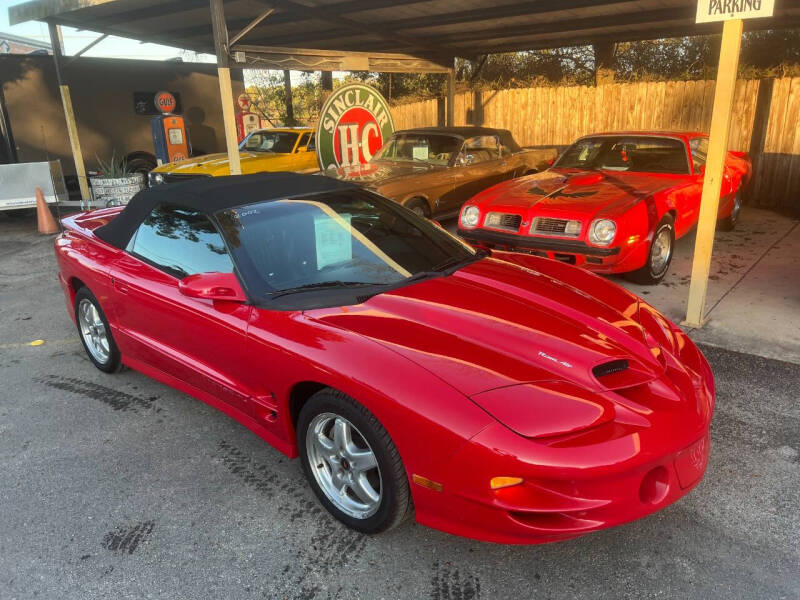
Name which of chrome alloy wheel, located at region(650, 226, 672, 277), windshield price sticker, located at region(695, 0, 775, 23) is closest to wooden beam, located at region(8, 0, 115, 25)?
windshield price sticker, located at region(695, 0, 775, 23)

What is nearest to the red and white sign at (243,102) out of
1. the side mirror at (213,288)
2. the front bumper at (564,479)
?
the side mirror at (213,288)

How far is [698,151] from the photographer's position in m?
6.68

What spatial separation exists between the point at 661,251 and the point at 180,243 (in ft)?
15.5

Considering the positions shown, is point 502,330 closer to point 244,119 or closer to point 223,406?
point 223,406

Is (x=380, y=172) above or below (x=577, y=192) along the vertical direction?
above

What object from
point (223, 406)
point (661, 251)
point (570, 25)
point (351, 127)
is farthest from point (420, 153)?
point (223, 406)

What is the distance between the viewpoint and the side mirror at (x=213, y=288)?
271 centimetres

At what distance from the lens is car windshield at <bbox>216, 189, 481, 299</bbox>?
2863 millimetres

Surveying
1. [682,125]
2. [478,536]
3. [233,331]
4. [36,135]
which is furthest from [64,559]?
[36,135]

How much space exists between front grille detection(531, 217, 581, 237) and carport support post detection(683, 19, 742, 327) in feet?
3.66

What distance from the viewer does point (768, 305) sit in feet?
16.8

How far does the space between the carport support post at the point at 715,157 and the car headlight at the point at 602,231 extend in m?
0.76

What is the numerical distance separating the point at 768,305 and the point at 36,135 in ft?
45.5

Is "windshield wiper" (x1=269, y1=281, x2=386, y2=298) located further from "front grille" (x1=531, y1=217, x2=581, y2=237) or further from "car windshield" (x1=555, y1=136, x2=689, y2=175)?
"car windshield" (x1=555, y1=136, x2=689, y2=175)
